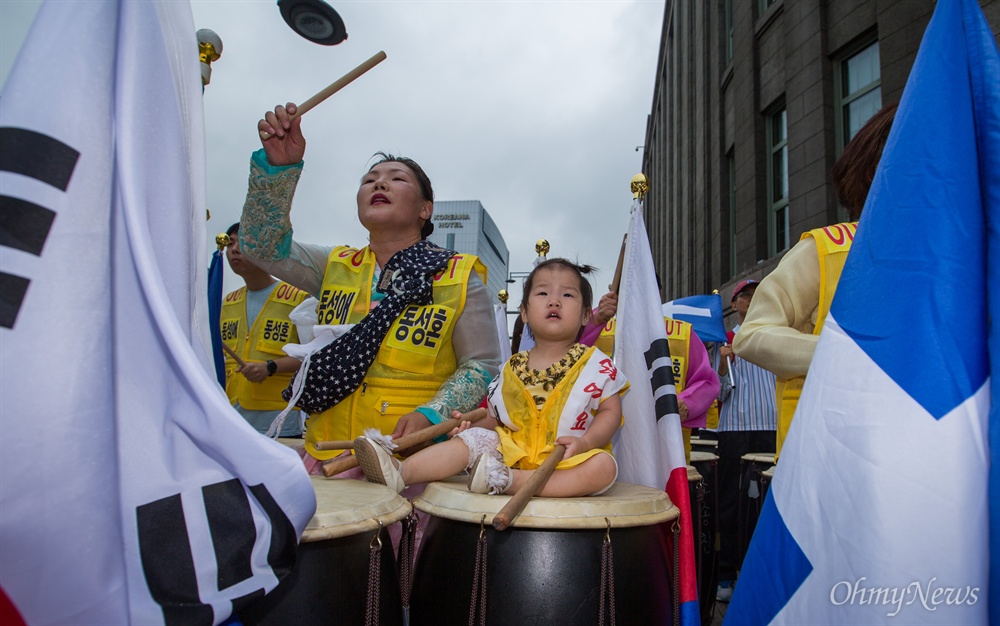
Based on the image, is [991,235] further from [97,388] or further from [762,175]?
[762,175]

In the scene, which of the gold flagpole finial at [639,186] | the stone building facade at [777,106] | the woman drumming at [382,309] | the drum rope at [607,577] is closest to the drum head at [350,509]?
the woman drumming at [382,309]

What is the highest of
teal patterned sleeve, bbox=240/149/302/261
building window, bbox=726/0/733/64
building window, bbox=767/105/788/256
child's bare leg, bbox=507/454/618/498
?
building window, bbox=726/0/733/64

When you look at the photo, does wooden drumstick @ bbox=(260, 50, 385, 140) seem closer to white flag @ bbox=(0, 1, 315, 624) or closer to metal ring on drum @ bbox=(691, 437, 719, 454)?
white flag @ bbox=(0, 1, 315, 624)

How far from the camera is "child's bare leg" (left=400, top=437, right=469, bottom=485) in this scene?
2.27 metres

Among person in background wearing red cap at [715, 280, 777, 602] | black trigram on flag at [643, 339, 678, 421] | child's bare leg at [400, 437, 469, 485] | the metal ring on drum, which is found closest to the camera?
child's bare leg at [400, 437, 469, 485]

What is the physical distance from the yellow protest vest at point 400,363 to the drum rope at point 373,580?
0.84 metres

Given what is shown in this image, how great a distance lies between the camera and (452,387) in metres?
2.52

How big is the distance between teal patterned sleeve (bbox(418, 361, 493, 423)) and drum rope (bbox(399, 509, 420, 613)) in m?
0.49

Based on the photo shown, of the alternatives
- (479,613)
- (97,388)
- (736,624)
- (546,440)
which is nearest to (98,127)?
(97,388)

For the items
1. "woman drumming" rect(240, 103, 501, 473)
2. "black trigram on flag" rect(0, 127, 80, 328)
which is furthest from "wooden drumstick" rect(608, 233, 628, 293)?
"black trigram on flag" rect(0, 127, 80, 328)

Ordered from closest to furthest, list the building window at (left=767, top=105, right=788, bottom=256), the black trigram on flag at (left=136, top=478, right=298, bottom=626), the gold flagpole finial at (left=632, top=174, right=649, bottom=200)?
the black trigram on flag at (left=136, top=478, right=298, bottom=626), the gold flagpole finial at (left=632, top=174, right=649, bottom=200), the building window at (left=767, top=105, right=788, bottom=256)

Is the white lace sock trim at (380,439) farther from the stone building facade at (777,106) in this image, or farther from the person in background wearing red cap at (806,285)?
the stone building facade at (777,106)

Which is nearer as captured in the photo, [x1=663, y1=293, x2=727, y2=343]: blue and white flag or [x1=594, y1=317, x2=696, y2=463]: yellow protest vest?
[x1=594, y1=317, x2=696, y2=463]: yellow protest vest

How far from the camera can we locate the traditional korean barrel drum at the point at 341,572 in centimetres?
151
